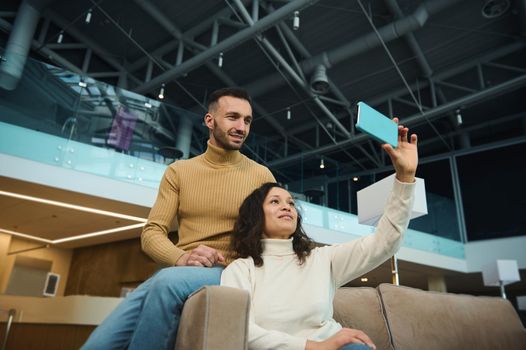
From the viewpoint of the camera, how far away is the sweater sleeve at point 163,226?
4.60 feet

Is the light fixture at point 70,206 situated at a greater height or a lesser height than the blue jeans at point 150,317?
greater

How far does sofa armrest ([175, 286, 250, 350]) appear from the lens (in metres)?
1.06

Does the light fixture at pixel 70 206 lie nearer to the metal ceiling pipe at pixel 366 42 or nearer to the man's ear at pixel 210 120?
the metal ceiling pipe at pixel 366 42

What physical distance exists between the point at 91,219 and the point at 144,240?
17.2ft

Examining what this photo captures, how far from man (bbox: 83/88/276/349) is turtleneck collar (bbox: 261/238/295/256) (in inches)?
6.1

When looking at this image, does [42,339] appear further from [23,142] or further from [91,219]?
[23,142]

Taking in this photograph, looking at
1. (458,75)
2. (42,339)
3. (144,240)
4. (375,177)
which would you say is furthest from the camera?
(375,177)

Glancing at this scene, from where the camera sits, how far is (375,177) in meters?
11.2

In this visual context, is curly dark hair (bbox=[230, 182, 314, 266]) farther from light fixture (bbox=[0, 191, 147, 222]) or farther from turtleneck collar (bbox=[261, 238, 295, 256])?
light fixture (bbox=[0, 191, 147, 222])

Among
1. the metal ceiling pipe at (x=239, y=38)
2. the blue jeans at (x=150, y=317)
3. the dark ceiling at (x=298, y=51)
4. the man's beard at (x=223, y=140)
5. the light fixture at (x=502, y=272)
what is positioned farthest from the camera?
the dark ceiling at (x=298, y=51)

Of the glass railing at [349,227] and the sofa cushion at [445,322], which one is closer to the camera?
the sofa cushion at [445,322]

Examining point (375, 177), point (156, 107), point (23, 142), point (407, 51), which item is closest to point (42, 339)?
point (23, 142)

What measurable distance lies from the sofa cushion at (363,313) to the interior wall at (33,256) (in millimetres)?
7854

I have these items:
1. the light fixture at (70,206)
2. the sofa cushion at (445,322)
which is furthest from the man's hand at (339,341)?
the light fixture at (70,206)
